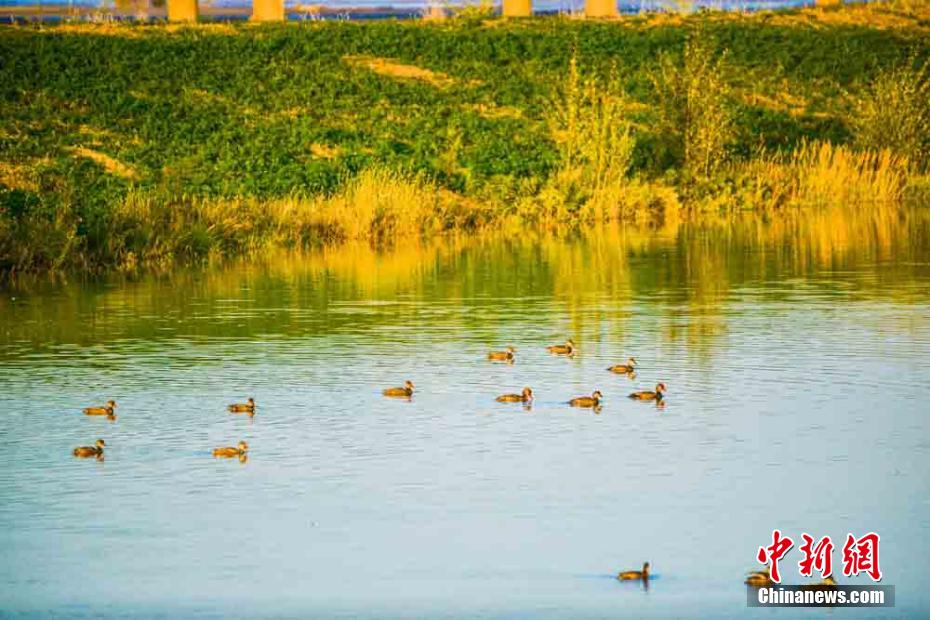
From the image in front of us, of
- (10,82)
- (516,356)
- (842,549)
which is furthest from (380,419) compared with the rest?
(10,82)

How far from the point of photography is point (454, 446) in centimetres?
1504

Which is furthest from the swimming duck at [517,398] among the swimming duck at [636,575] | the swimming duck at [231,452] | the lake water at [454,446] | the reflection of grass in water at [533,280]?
the swimming duck at [636,575]

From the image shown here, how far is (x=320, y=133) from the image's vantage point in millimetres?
50000

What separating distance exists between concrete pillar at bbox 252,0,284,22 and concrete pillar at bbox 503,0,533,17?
8.69 meters

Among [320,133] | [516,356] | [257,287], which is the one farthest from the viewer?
[320,133]

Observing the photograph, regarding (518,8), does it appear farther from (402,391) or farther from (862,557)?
(862,557)

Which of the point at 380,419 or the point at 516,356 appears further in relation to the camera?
the point at 516,356

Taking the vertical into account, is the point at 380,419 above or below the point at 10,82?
below

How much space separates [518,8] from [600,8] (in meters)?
3.23

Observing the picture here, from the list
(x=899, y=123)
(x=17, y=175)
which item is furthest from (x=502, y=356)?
(x=899, y=123)

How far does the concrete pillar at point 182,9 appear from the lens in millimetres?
68062

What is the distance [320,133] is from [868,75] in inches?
815

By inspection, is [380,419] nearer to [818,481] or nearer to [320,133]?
[818,481]

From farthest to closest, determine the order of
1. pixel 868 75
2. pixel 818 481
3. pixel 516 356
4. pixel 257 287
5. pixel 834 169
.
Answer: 1. pixel 868 75
2. pixel 834 169
3. pixel 257 287
4. pixel 516 356
5. pixel 818 481
